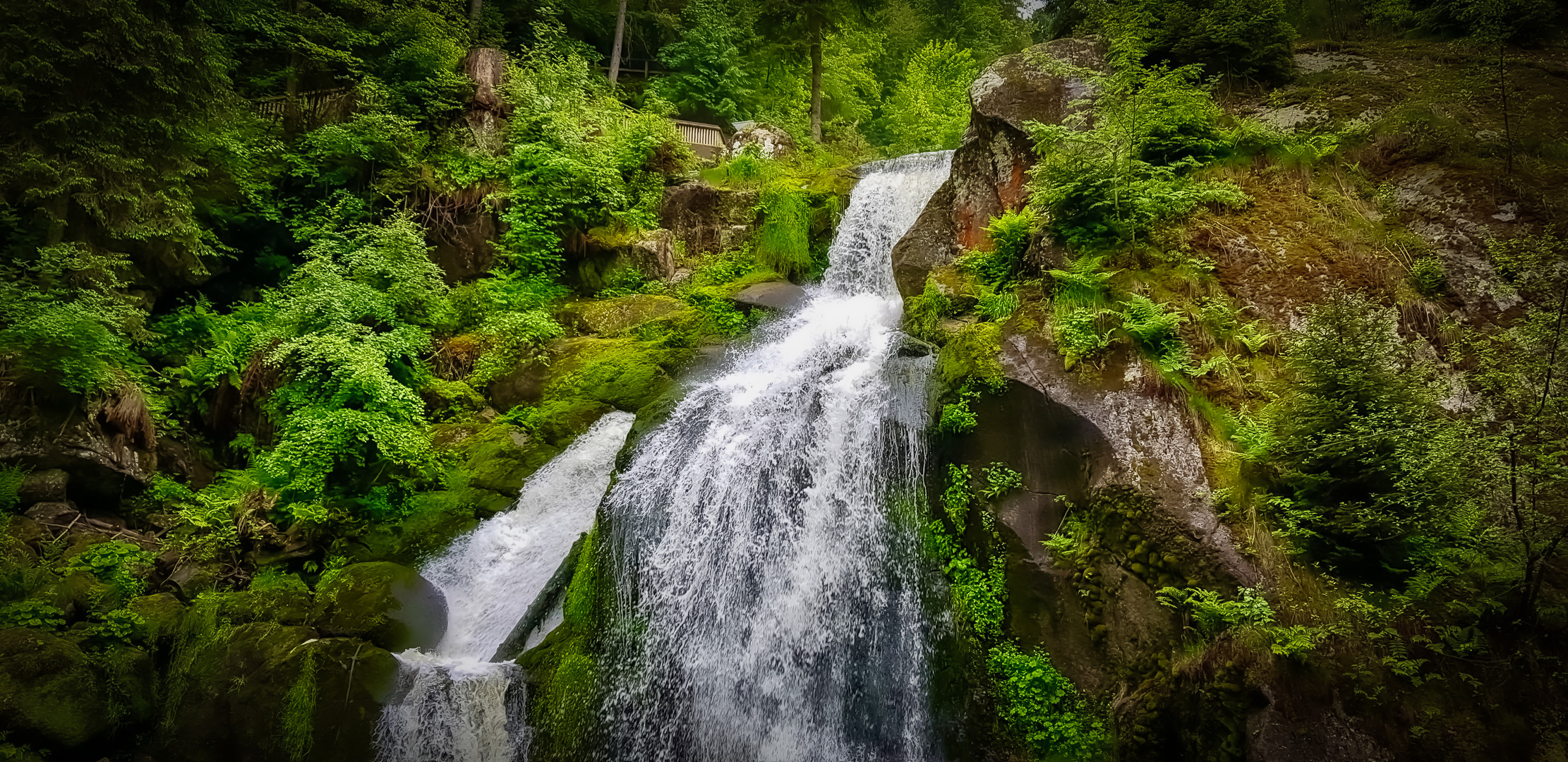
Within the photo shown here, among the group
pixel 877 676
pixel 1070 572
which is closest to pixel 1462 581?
pixel 1070 572

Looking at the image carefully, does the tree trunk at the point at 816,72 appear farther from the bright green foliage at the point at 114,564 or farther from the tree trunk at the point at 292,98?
the bright green foliage at the point at 114,564

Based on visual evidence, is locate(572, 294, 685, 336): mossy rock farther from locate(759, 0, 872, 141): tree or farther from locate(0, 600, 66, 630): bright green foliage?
locate(759, 0, 872, 141): tree

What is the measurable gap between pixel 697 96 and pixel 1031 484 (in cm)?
1874

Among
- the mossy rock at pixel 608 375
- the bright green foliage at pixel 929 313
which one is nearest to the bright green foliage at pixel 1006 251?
the bright green foliage at pixel 929 313

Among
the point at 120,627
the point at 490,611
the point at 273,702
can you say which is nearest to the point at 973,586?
the point at 490,611

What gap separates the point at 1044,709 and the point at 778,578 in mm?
2752

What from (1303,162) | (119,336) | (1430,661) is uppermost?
(1303,162)

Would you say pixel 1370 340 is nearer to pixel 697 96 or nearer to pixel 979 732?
pixel 979 732

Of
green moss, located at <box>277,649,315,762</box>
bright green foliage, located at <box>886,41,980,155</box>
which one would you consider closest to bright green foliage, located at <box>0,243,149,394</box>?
green moss, located at <box>277,649,315,762</box>

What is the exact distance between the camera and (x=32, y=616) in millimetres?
5371

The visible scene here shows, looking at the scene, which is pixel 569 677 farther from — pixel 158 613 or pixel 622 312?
pixel 622 312

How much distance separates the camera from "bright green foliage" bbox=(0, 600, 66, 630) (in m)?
5.30

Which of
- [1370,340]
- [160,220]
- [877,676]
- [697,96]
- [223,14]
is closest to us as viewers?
[1370,340]

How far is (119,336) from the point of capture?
749cm
